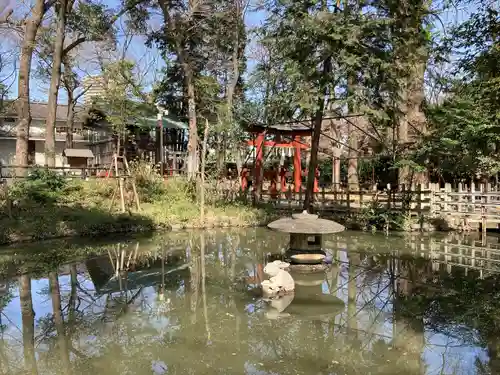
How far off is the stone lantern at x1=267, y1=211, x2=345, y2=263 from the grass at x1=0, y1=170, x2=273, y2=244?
695 cm

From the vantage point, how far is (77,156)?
93.6ft

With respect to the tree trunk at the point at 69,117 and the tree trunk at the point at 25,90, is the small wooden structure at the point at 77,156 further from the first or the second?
the tree trunk at the point at 25,90

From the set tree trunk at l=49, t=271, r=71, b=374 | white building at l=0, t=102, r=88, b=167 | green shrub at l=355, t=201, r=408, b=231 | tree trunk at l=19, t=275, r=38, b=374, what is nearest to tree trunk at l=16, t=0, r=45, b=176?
tree trunk at l=49, t=271, r=71, b=374

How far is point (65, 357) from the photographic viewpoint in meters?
4.82

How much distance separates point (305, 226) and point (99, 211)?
8.77 meters

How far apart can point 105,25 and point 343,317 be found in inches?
730

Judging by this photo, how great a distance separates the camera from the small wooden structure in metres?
28.3

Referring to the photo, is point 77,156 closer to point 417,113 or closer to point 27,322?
point 417,113

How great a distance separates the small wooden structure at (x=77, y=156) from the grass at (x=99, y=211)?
39.6 feet

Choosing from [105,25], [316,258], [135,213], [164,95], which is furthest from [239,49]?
[316,258]

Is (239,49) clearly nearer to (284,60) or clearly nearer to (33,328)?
(284,60)

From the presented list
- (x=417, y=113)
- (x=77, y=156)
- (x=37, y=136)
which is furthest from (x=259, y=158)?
(x=37, y=136)

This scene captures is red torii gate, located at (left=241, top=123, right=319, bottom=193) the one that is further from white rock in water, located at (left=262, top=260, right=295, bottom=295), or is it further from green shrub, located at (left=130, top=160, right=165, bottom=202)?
white rock in water, located at (left=262, top=260, right=295, bottom=295)

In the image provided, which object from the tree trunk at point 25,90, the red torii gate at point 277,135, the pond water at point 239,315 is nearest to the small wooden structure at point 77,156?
the tree trunk at point 25,90
